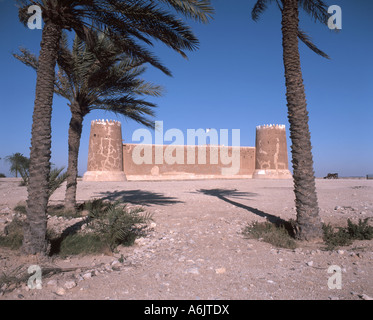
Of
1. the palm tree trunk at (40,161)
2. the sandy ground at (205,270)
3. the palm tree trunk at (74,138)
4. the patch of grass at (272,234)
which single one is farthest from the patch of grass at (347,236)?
the palm tree trunk at (74,138)

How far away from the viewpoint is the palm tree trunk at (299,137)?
499cm

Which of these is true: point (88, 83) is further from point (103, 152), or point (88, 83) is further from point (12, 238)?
point (103, 152)

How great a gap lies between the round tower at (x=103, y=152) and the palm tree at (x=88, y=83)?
34.7 feet

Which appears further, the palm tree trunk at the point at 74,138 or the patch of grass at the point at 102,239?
the palm tree trunk at the point at 74,138

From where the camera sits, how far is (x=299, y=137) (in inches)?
203

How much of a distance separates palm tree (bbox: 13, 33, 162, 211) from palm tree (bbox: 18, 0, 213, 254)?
5.11 ft

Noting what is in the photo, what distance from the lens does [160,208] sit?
27.1ft

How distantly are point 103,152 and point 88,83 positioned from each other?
38.6ft

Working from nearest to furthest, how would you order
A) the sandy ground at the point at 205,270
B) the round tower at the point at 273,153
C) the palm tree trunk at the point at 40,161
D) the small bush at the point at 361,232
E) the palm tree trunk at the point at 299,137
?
the sandy ground at the point at 205,270, the palm tree trunk at the point at 40,161, the small bush at the point at 361,232, the palm tree trunk at the point at 299,137, the round tower at the point at 273,153

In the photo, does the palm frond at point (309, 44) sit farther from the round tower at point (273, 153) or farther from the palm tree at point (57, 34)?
the round tower at point (273, 153)

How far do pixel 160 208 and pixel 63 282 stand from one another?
5246mm

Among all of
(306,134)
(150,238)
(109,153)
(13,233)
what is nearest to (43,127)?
(13,233)

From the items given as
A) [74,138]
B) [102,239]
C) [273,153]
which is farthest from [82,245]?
[273,153]

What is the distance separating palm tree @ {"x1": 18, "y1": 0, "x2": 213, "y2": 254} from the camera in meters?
4.24
